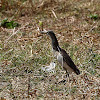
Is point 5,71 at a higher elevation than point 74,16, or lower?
higher

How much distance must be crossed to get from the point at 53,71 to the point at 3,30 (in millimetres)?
2598

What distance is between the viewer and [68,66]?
449cm

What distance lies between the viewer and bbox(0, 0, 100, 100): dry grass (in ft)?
13.5

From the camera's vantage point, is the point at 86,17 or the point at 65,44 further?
the point at 86,17

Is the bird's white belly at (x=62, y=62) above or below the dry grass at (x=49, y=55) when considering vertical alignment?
above

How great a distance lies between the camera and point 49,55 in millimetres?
5199

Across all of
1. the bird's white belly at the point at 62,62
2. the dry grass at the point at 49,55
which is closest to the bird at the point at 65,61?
the bird's white belly at the point at 62,62

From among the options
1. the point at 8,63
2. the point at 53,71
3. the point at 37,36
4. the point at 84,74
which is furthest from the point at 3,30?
the point at 84,74

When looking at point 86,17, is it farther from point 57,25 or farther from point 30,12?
point 30,12

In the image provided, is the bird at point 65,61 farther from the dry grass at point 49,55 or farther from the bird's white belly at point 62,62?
the dry grass at point 49,55

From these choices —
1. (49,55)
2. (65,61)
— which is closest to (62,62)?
(65,61)

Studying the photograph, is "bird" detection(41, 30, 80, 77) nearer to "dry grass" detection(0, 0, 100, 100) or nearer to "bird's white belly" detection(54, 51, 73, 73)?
"bird's white belly" detection(54, 51, 73, 73)

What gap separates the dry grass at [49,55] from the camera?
4.12 metres

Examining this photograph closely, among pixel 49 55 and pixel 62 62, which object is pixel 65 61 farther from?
pixel 49 55
